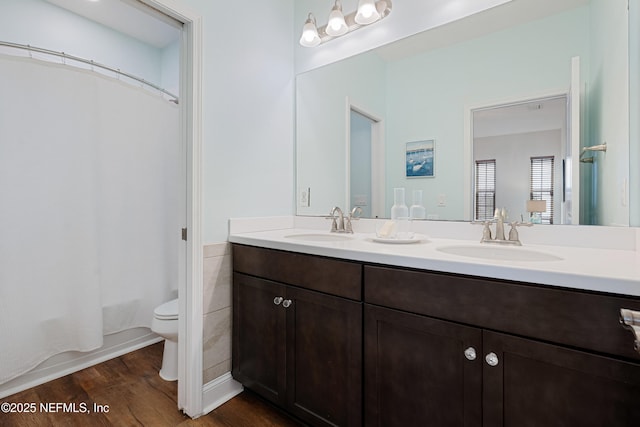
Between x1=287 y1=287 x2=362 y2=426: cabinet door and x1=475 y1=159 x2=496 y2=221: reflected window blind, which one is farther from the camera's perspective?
x1=475 y1=159 x2=496 y2=221: reflected window blind

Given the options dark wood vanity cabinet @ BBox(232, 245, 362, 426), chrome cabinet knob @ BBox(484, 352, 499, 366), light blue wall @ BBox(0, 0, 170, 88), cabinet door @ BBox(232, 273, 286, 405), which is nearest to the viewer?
chrome cabinet knob @ BBox(484, 352, 499, 366)

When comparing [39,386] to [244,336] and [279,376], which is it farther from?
[279,376]

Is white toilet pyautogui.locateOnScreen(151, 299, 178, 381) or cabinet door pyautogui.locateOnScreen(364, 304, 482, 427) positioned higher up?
cabinet door pyautogui.locateOnScreen(364, 304, 482, 427)

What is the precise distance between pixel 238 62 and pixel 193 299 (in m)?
1.29

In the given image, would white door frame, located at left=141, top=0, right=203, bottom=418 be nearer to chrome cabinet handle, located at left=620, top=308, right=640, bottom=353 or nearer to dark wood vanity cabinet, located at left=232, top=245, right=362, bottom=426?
dark wood vanity cabinet, located at left=232, top=245, right=362, bottom=426

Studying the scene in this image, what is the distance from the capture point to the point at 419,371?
99cm

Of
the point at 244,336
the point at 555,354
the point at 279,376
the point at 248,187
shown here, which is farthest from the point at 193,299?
the point at 555,354

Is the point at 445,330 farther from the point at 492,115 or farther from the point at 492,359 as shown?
the point at 492,115

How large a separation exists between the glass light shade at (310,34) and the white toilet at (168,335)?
72.1 inches

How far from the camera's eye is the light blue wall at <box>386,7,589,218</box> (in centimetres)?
129

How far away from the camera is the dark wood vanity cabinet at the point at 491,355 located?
0.72 meters

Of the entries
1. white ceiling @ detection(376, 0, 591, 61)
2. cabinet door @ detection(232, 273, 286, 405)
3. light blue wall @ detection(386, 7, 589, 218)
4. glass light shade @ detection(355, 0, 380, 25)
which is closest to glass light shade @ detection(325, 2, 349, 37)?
glass light shade @ detection(355, 0, 380, 25)

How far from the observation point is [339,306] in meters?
1.19

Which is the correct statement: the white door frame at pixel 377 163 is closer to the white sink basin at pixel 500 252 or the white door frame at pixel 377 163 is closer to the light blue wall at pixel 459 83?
the light blue wall at pixel 459 83
